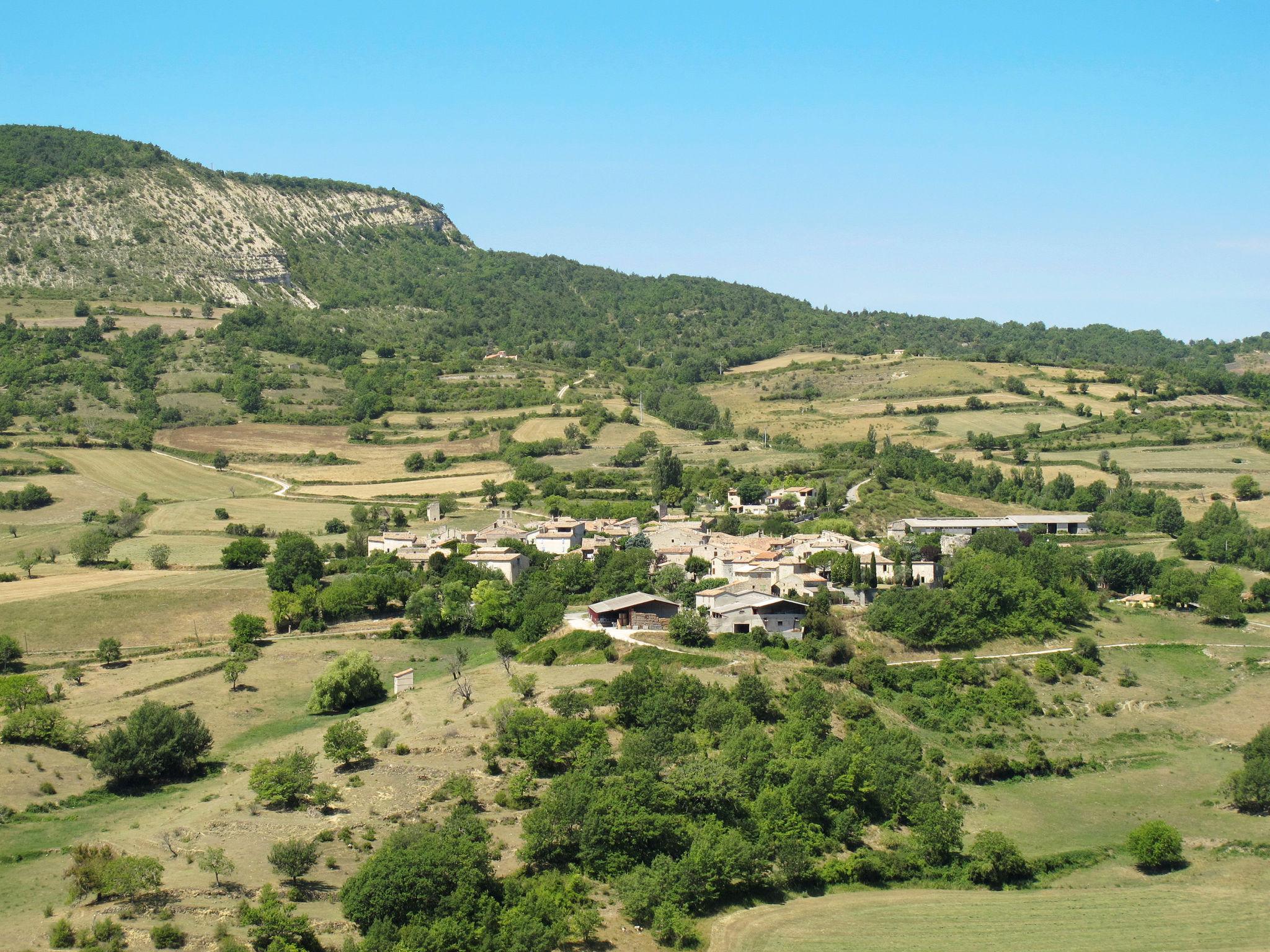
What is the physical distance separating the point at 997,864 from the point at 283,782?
20.4 meters

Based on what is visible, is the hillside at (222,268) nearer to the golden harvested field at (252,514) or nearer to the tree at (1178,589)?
the golden harvested field at (252,514)

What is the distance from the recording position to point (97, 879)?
2925 centimetres

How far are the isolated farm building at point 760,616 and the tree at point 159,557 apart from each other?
103ft

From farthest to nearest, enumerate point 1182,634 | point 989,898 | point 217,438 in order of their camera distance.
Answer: point 217,438, point 1182,634, point 989,898

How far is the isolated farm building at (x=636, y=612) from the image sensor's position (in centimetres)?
5128

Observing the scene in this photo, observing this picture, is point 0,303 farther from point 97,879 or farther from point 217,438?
point 97,879

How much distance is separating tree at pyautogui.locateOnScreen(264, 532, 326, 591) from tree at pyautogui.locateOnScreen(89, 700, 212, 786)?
18.7 metres

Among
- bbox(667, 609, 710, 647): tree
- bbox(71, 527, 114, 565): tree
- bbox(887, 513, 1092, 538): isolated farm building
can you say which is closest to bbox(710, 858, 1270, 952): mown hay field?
bbox(667, 609, 710, 647): tree

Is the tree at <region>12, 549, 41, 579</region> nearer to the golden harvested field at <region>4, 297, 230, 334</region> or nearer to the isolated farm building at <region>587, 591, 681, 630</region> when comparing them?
the isolated farm building at <region>587, 591, 681, 630</region>

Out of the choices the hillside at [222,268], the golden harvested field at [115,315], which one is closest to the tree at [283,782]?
the golden harvested field at [115,315]

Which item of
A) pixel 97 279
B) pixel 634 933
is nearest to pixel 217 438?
pixel 97 279

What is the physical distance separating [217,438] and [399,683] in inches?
2609

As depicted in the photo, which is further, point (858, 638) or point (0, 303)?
point (0, 303)

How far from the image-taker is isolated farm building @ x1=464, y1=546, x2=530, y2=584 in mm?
60750
